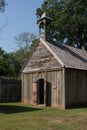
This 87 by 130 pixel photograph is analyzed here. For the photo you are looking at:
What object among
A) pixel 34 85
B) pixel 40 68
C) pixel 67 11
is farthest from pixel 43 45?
pixel 67 11

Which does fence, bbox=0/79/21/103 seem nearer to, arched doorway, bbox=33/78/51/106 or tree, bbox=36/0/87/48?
arched doorway, bbox=33/78/51/106

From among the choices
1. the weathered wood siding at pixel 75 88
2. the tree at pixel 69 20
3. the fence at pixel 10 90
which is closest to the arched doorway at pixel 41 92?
the weathered wood siding at pixel 75 88

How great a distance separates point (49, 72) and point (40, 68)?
4.16ft

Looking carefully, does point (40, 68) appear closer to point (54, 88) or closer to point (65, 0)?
point (54, 88)

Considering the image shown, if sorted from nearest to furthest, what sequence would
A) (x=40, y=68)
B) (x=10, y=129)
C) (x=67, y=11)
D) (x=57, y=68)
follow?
(x=10, y=129) → (x=57, y=68) → (x=40, y=68) → (x=67, y=11)

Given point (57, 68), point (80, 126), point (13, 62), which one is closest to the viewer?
point (80, 126)

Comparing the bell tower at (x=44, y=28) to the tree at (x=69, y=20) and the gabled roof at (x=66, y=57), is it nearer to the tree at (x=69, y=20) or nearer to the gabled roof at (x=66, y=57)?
the gabled roof at (x=66, y=57)

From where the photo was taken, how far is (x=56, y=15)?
38781 millimetres

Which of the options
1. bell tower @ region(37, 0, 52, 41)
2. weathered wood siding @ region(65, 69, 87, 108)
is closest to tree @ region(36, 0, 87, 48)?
bell tower @ region(37, 0, 52, 41)

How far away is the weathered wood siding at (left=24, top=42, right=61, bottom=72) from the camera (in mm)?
20344

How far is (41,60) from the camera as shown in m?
21.7

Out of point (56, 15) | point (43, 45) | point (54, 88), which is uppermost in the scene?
point (56, 15)

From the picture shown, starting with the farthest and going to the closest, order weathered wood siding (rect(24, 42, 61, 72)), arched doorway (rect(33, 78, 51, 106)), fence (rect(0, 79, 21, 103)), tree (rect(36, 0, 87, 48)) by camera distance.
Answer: tree (rect(36, 0, 87, 48)) < fence (rect(0, 79, 21, 103)) < weathered wood siding (rect(24, 42, 61, 72)) < arched doorway (rect(33, 78, 51, 106))

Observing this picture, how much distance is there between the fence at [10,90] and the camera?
Answer: 2439 centimetres
